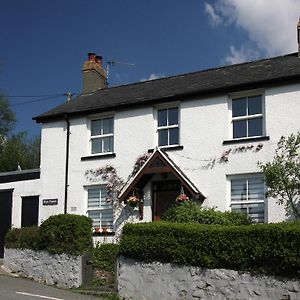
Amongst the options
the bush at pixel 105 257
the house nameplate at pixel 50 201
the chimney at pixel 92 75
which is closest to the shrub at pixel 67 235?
the bush at pixel 105 257

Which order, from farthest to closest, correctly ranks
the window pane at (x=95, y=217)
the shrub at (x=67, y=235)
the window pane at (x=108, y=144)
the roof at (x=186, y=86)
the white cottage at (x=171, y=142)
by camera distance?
1. the window pane at (x=108, y=144)
2. the window pane at (x=95, y=217)
3. the roof at (x=186, y=86)
4. the white cottage at (x=171, y=142)
5. the shrub at (x=67, y=235)

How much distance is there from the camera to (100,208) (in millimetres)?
20594

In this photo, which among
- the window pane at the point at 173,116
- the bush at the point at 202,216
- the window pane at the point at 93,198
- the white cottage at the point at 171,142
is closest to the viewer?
the bush at the point at 202,216

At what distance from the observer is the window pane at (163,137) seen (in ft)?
64.8

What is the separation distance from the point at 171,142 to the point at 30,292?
7.52m

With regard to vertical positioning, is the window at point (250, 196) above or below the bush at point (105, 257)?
above

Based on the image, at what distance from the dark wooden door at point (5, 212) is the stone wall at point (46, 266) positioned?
3892 mm

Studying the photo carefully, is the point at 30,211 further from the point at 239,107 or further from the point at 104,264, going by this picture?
the point at 239,107

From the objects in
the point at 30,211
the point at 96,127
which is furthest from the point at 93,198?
the point at 30,211

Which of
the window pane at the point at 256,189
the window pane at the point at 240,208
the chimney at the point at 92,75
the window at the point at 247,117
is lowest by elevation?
the window pane at the point at 240,208

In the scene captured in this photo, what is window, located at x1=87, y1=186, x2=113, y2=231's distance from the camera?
20.3m

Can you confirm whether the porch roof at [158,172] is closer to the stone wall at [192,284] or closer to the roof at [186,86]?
the roof at [186,86]

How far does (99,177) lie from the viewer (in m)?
20.7

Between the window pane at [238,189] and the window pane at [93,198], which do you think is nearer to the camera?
the window pane at [238,189]
